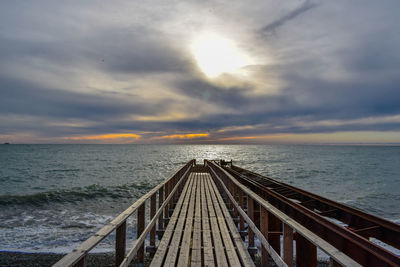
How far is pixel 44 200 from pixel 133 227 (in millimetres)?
12519

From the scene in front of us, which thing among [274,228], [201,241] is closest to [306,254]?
[274,228]

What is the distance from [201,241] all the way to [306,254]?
206 centimetres

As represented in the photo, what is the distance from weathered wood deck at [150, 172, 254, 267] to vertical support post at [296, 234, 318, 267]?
984 millimetres

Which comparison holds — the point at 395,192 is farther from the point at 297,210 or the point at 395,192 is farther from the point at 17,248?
the point at 17,248

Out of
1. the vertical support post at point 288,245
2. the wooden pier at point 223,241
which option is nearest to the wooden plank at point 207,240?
the wooden pier at point 223,241

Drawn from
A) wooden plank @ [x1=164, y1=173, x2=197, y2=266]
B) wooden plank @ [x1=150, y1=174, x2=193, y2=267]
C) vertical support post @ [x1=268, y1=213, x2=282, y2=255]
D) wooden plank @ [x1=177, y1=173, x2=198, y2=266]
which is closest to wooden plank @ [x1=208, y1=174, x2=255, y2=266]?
wooden plank @ [x1=177, y1=173, x2=198, y2=266]

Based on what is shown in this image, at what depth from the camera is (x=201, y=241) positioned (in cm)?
474

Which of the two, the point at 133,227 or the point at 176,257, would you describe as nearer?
the point at 176,257

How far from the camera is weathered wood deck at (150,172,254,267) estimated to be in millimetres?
3830

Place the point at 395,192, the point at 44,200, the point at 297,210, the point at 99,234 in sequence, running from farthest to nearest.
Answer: the point at 395,192, the point at 44,200, the point at 297,210, the point at 99,234

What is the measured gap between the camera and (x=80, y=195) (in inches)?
835

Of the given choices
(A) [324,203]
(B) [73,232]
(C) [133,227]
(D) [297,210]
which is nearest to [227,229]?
(D) [297,210]

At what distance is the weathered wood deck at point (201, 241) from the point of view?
12.6 feet

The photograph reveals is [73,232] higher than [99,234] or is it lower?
lower
